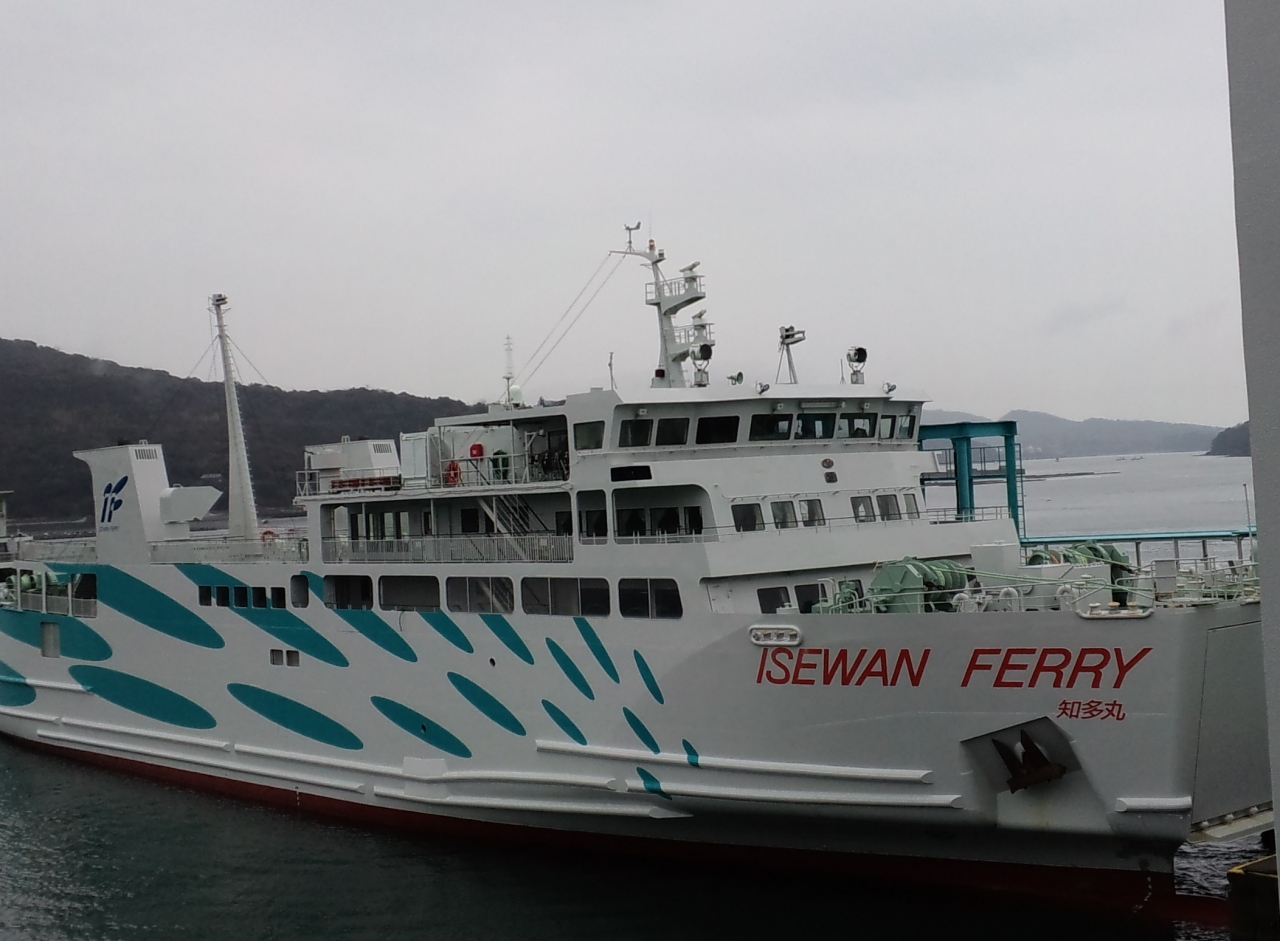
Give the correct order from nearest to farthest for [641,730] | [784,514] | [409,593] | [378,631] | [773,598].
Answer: [641,730]
[773,598]
[784,514]
[378,631]
[409,593]

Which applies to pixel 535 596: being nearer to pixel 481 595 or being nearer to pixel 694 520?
pixel 481 595

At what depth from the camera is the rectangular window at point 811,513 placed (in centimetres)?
1423

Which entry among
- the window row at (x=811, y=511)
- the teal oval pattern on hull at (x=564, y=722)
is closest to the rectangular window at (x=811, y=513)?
the window row at (x=811, y=511)

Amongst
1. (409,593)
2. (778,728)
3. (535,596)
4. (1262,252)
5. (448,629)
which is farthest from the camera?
(409,593)

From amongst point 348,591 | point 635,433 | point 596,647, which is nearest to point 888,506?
point 635,433

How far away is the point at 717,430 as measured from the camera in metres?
14.5

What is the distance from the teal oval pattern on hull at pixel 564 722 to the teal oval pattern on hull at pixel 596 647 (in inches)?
35.2

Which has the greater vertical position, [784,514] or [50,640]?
[784,514]

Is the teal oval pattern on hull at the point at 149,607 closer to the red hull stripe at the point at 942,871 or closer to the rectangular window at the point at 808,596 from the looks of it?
the red hull stripe at the point at 942,871

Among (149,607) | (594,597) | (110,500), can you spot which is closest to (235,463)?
(110,500)

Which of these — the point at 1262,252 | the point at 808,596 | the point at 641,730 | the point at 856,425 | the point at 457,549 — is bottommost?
the point at 641,730

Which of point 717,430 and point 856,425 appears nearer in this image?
point 717,430

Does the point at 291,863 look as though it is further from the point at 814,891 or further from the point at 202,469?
the point at 202,469

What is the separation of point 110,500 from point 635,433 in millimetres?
12514
